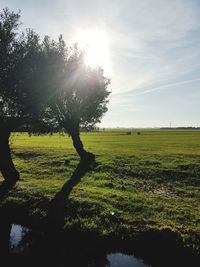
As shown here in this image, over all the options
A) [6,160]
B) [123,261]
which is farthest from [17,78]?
[123,261]

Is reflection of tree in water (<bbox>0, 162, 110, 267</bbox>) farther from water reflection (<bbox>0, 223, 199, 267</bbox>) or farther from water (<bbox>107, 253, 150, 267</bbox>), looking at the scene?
water (<bbox>107, 253, 150, 267</bbox>)

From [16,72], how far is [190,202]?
18.0 meters

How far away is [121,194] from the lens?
27.1 metres

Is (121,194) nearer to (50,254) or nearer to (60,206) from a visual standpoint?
(60,206)

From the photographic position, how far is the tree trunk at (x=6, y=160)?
3164 cm

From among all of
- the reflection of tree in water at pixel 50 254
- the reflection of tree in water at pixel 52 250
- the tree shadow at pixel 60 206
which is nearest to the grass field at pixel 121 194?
the tree shadow at pixel 60 206

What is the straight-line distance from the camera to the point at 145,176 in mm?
34719

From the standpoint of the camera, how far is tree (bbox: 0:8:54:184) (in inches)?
1159

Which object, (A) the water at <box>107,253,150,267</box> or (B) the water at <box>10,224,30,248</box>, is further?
(B) the water at <box>10,224,30,248</box>

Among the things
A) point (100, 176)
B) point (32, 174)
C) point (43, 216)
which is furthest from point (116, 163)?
point (43, 216)

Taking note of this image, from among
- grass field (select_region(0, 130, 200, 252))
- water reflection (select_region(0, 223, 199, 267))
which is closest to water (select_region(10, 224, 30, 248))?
water reflection (select_region(0, 223, 199, 267))

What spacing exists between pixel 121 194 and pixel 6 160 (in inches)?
489

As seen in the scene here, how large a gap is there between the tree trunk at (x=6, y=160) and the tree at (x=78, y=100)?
9.93m

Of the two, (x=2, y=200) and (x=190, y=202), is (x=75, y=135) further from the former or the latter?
(x=190, y=202)
